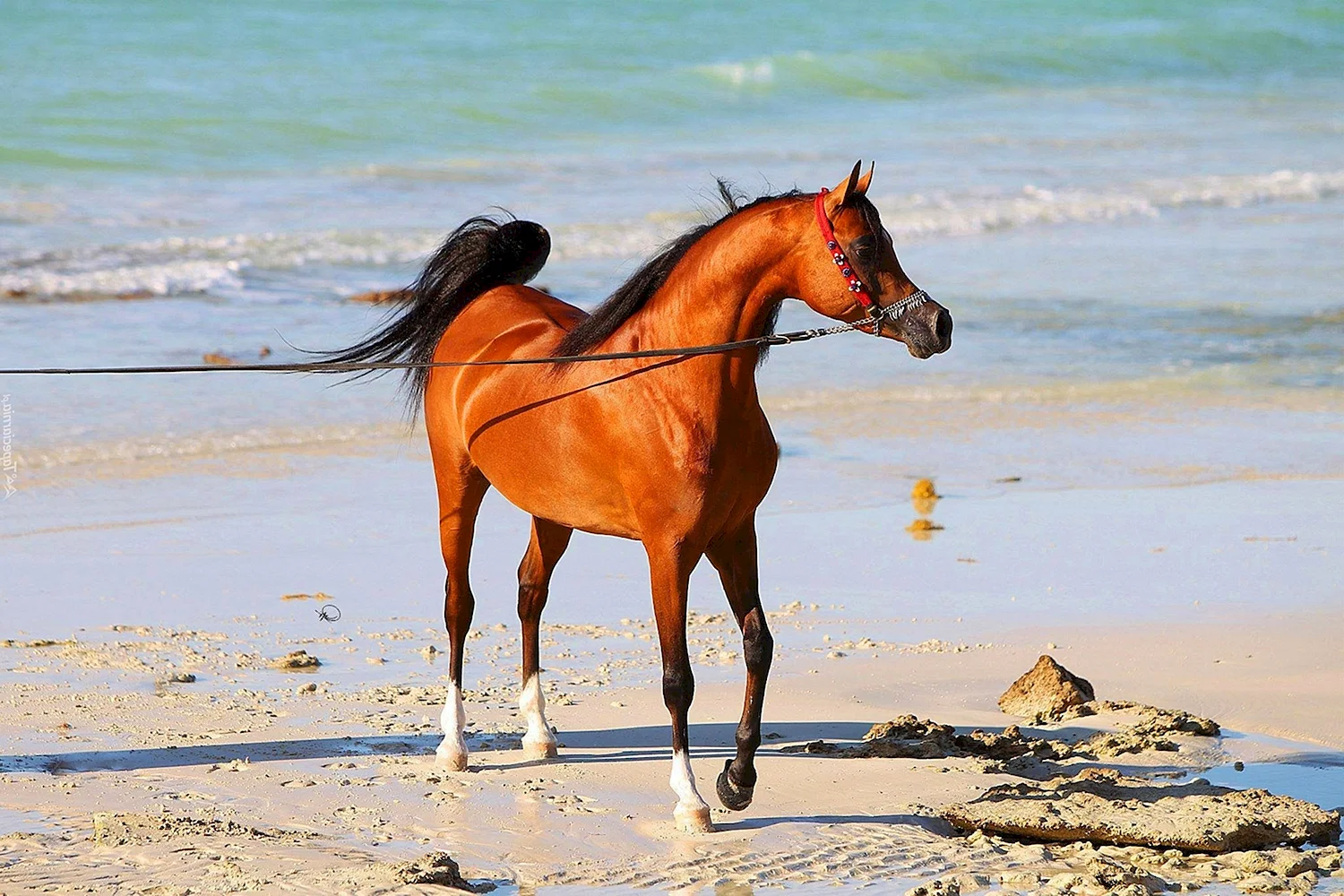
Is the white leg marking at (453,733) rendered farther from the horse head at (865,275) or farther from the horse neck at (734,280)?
the horse head at (865,275)

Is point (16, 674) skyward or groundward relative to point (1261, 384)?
groundward

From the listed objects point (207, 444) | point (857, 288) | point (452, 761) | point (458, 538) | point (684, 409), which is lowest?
point (452, 761)

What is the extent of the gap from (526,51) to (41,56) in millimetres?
9427

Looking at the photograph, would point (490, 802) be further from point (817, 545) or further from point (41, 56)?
point (41, 56)

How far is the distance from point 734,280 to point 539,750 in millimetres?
1786

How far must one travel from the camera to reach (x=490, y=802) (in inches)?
215

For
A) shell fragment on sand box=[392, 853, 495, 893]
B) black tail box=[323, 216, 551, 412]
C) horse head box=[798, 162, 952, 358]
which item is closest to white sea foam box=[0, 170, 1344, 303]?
black tail box=[323, 216, 551, 412]

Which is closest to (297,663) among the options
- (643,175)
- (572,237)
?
(572,237)

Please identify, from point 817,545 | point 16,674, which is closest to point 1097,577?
point 817,545

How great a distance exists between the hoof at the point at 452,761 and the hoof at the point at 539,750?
236 millimetres

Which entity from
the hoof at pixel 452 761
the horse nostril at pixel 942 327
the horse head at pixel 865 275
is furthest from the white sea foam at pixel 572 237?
the horse nostril at pixel 942 327

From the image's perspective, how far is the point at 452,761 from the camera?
5.77 meters

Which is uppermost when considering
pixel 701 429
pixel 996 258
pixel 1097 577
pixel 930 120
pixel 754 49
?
pixel 754 49

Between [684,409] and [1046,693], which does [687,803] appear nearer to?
[684,409]
